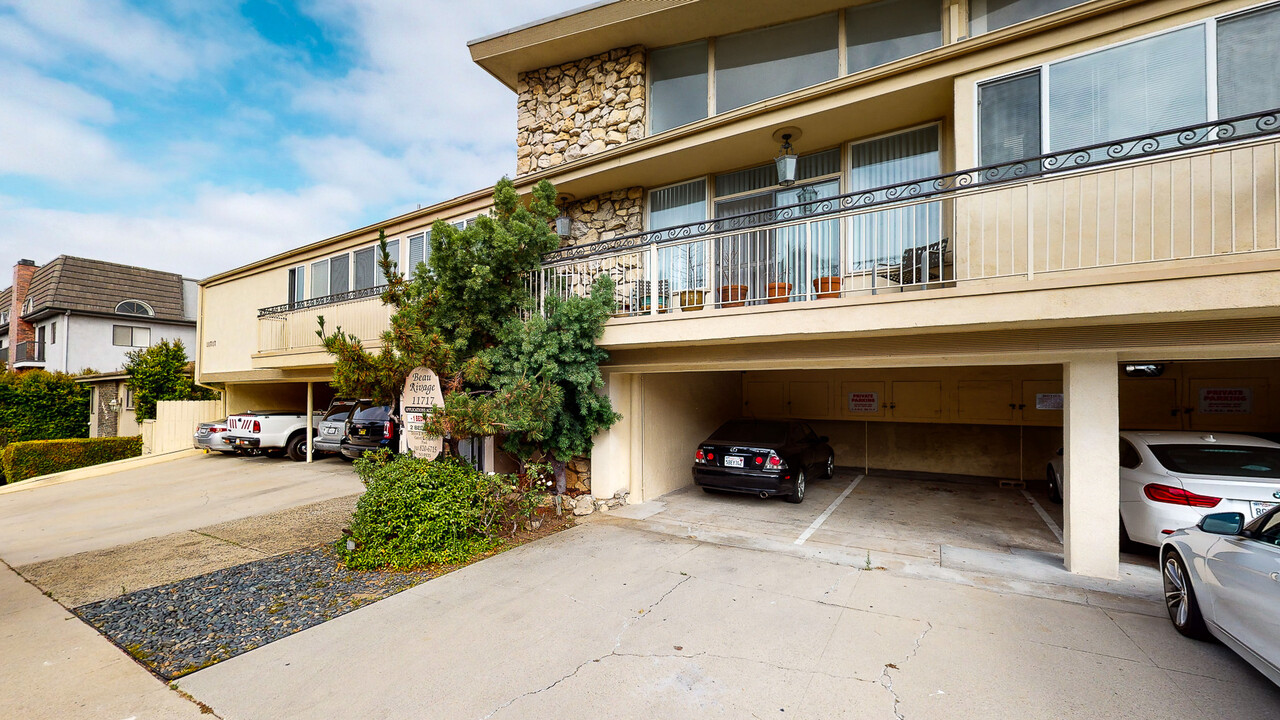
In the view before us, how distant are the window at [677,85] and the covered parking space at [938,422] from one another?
4359 millimetres

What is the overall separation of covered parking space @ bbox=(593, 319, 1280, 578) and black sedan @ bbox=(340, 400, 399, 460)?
5.91 meters

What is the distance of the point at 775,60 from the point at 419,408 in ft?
24.8

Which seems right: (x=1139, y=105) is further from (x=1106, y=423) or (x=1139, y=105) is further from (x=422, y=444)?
(x=422, y=444)

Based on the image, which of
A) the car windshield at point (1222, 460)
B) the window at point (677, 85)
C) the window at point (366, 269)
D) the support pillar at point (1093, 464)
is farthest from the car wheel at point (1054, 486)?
the window at point (366, 269)

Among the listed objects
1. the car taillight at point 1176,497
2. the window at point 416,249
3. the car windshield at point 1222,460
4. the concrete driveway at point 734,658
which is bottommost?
the concrete driveway at point 734,658

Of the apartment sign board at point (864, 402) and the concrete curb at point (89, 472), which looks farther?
the concrete curb at point (89, 472)

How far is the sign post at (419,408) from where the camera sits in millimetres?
6137

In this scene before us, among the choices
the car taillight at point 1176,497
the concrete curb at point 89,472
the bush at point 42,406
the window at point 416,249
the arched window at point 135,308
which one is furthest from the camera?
the arched window at point 135,308

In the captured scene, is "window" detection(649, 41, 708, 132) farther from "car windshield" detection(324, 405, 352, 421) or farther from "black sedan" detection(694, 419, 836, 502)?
"car windshield" detection(324, 405, 352, 421)

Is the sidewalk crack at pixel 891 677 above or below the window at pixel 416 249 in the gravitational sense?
below

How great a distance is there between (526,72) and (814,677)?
35.7ft

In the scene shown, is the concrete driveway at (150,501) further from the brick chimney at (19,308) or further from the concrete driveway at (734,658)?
the brick chimney at (19,308)

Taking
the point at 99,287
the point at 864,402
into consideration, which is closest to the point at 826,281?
the point at 864,402

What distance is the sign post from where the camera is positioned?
6137 millimetres
